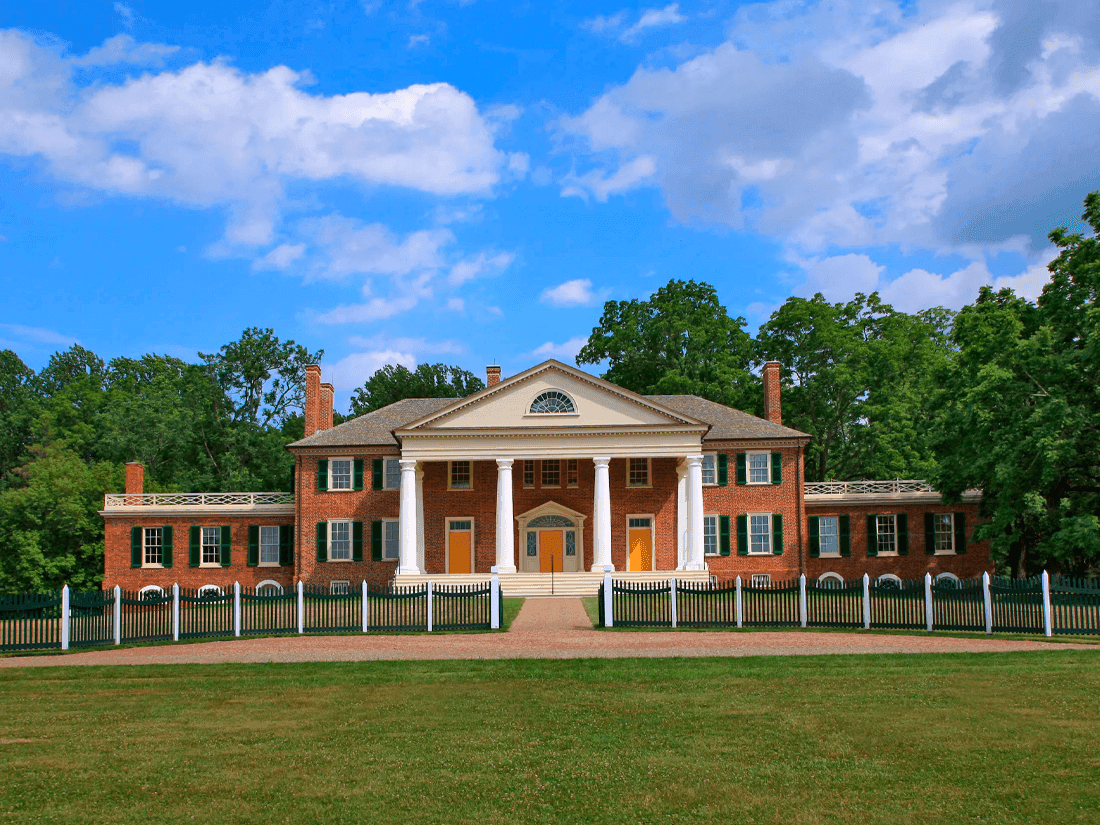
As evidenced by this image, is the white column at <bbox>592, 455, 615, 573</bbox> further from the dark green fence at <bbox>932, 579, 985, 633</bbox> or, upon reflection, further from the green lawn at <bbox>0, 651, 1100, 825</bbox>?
the green lawn at <bbox>0, 651, 1100, 825</bbox>

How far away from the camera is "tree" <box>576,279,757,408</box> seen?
55906mm

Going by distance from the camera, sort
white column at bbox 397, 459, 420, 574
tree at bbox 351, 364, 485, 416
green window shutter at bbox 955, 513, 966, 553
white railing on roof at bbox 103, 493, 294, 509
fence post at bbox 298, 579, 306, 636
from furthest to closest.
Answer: tree at bbox 351, 364, 485, 416 → white railing on roof at bbox 103, 493, 294, 509 → green window shutter at bbox 955, 513, 966, 553 → white column at bbox 397, 459, 420, 574 → fence post at bbox 298, 579, 306, 636

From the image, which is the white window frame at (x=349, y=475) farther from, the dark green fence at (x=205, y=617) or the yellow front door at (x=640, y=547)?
the dark green fence at (x=205, y=617)

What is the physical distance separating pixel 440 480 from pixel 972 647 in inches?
991

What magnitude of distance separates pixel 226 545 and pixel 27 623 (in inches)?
825

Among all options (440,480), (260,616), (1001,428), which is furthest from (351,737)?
(440,480)

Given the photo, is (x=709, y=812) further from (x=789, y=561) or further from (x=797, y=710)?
(x=789, y=561)

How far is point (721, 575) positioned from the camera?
133 ft

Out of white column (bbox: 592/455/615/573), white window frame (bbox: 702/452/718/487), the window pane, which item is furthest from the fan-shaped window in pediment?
the window pane

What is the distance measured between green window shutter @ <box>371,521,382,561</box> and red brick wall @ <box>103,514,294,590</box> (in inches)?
156

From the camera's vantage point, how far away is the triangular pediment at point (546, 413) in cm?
3750

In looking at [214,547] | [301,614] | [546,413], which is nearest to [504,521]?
[546,413]

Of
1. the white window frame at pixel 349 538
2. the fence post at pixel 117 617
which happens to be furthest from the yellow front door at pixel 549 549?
the fence post at pixel 117 617

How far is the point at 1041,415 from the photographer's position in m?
29.3
